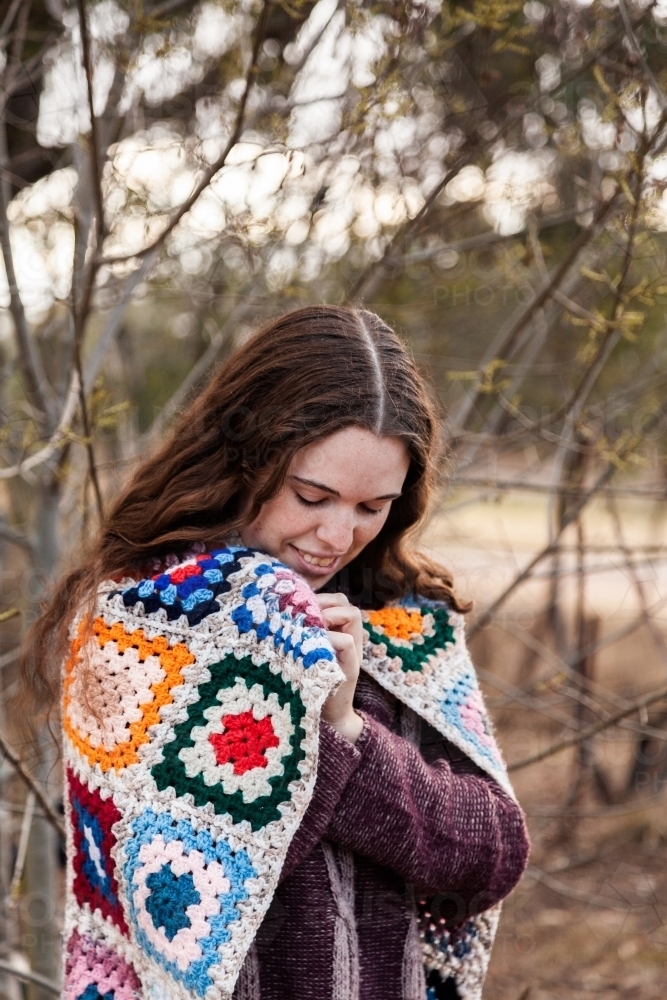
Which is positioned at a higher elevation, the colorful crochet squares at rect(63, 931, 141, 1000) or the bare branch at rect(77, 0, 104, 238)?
the bare branch at rect(77, 0, 104, 238)

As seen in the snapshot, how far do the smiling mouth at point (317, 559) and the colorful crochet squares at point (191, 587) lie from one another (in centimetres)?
8

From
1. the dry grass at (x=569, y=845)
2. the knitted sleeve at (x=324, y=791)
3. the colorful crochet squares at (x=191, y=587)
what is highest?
the colorful crochet squares at (x=191, y=587)

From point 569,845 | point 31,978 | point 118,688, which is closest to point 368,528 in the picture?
point 118,688

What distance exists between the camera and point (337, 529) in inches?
62.7

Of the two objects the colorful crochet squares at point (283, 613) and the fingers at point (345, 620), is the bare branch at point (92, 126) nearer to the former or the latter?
the colorful crochet squares at point (283, 613)

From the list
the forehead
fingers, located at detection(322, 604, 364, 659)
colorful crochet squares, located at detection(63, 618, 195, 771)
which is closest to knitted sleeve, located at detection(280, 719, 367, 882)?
fingers, located at detection(322, 604, 364, 659)

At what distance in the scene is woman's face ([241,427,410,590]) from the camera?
5.23ft

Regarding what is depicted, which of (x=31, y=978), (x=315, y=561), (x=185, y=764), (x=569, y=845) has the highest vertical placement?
(x=315, y=561)

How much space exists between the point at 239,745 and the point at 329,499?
408mm

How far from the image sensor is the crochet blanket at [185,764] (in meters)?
1.41

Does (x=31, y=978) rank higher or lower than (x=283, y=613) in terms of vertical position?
lower

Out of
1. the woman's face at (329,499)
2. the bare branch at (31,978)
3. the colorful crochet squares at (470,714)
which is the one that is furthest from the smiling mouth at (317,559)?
the bare branch at (31,978)

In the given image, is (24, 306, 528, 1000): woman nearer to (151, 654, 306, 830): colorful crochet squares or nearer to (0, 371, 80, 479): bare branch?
(151, 654, 306, 830): colorful crochet squares

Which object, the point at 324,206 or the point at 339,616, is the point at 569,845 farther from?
the point at 339,616
